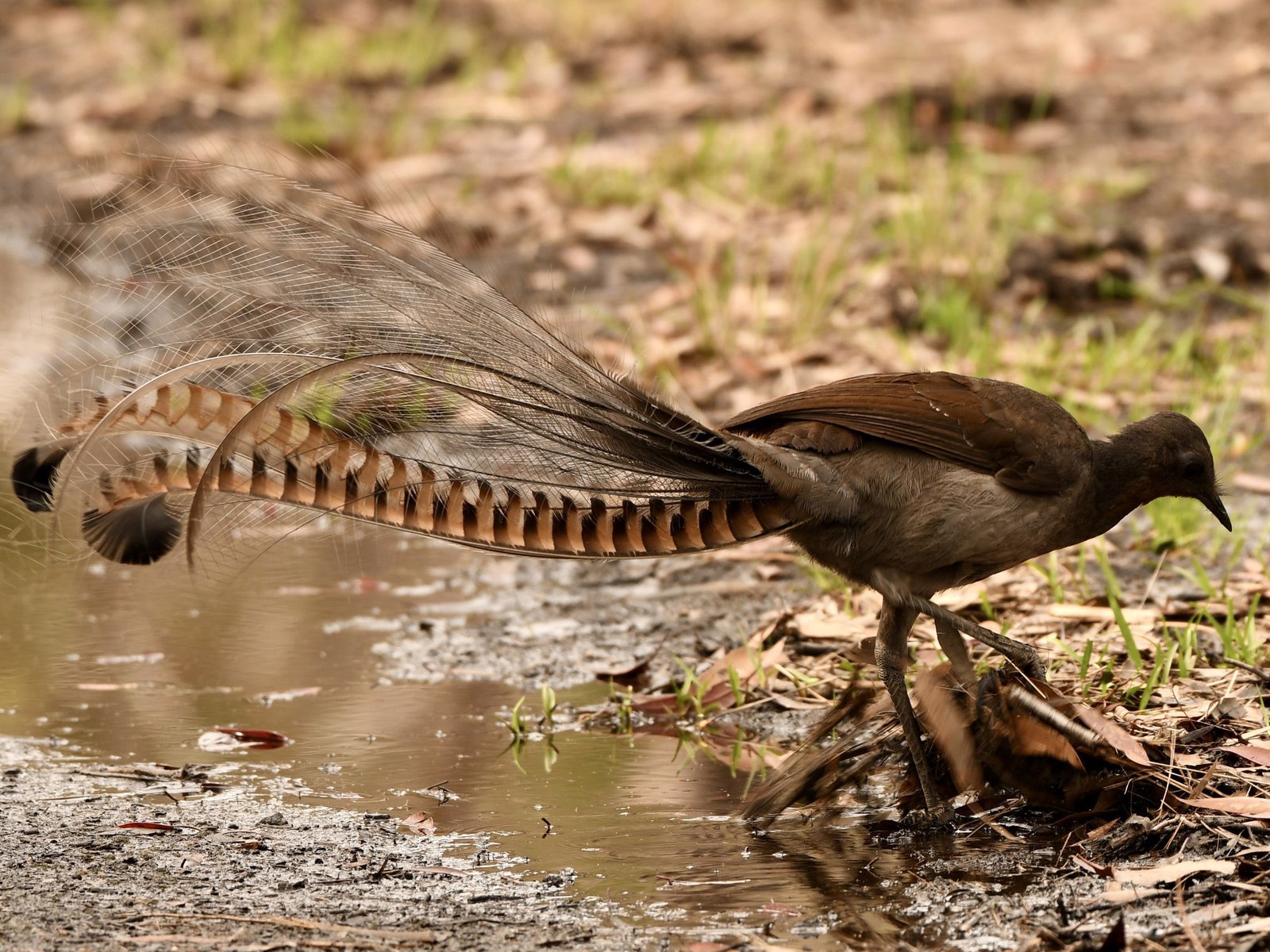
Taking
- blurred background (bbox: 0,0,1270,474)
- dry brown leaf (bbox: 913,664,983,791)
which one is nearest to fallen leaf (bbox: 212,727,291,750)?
blurred background (bbox: 0,0,1270,474)

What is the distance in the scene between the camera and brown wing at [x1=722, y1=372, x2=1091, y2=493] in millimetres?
3584

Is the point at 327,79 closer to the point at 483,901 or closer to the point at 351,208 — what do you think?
the point at 351,208

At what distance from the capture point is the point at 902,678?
366cm

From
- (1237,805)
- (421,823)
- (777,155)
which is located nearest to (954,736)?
(1237,805)

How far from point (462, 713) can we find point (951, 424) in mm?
1540

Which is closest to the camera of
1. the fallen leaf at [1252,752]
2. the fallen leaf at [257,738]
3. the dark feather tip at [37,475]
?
the fallen leaf at [1252,752]

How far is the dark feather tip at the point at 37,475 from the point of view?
3490 mm

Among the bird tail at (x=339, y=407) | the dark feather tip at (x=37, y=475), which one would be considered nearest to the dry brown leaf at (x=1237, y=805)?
the bird tail at (x=339, y=407)

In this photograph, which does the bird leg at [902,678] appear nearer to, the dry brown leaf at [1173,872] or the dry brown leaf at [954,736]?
the dry brown leaf at [954,736]

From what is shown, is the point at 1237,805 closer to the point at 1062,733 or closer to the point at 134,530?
the point at 1062,733

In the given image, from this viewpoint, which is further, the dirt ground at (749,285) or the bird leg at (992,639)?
the bird leg at (992,639)

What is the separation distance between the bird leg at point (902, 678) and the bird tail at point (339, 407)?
0.37 m

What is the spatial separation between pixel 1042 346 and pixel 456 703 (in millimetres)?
3439

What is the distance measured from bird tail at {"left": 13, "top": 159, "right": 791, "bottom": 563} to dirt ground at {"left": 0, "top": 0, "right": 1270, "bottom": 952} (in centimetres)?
14
